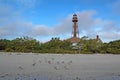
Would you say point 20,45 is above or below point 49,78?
above

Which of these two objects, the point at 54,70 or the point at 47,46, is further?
the point at 47,46

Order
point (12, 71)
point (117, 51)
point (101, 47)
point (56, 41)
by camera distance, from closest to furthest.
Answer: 1. point (12, 71)
2. point (117, 51)
3. point (101, 47)
4. point (56, 41)

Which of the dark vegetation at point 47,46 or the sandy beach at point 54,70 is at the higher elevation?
the dark vegetation at point 47,46

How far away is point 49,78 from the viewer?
11.5 m

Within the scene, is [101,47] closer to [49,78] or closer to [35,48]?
[35,48]

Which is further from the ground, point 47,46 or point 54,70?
point 47,46

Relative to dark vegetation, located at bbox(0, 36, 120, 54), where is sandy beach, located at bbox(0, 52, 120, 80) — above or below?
below

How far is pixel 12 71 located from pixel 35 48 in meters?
16.2

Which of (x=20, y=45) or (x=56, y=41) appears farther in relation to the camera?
(x=56, y=41)

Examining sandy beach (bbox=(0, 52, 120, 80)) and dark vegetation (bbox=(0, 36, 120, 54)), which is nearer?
sandy beach (bbox=(0, 52, 120, 80))

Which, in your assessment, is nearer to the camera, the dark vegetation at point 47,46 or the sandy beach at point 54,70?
the sandy beach at point 54,70

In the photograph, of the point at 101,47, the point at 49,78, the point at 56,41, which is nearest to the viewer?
the point at 49,78

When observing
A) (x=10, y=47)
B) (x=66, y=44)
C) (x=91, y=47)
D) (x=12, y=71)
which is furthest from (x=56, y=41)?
(x=12, y=71)

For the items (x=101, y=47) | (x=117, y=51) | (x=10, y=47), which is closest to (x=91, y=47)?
(x=101, y=47)
